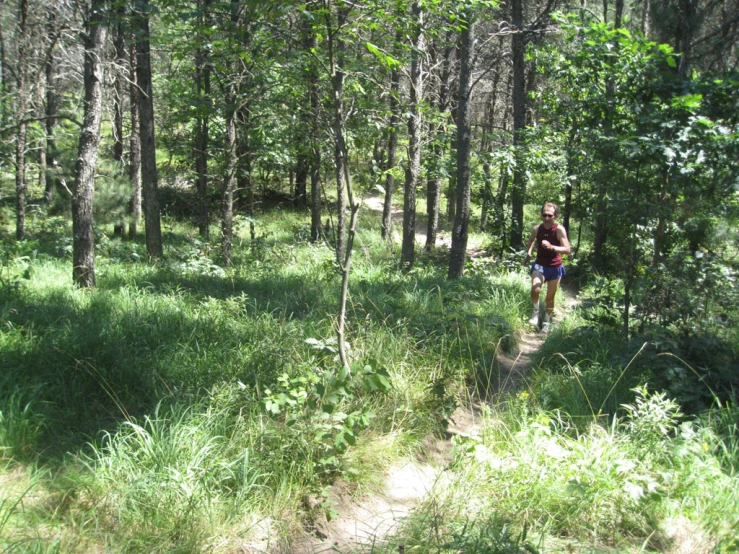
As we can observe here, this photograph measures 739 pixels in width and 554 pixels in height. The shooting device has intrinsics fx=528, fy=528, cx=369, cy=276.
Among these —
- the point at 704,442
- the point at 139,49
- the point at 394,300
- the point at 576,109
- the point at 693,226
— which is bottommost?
the point at 704,442

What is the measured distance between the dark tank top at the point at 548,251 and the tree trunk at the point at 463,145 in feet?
6.11

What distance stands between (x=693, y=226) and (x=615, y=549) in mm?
4573

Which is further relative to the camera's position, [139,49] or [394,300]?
[139,49]

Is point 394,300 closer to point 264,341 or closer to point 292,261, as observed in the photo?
point 264,341

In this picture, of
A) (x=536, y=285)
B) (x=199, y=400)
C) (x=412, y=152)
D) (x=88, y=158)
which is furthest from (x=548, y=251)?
(x=88, y=158)

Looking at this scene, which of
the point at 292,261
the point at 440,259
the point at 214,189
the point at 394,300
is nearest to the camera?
the point at 394,300

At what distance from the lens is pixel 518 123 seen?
45.8 ft

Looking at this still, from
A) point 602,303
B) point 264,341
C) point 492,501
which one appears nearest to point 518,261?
point 602,303

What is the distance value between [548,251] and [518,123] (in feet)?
25.0

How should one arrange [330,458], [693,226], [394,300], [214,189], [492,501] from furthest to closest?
[214,189]
[394,300]
[693,226]
[330,458]
[492,501]

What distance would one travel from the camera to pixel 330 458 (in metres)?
3.61

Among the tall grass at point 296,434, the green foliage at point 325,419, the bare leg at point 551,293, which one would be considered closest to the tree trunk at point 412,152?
the bare leg at point 551,293

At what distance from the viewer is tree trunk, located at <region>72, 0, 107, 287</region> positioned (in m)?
7.25

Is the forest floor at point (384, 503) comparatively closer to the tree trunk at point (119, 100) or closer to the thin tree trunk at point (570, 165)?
the tree trunk at point (119, 100)
